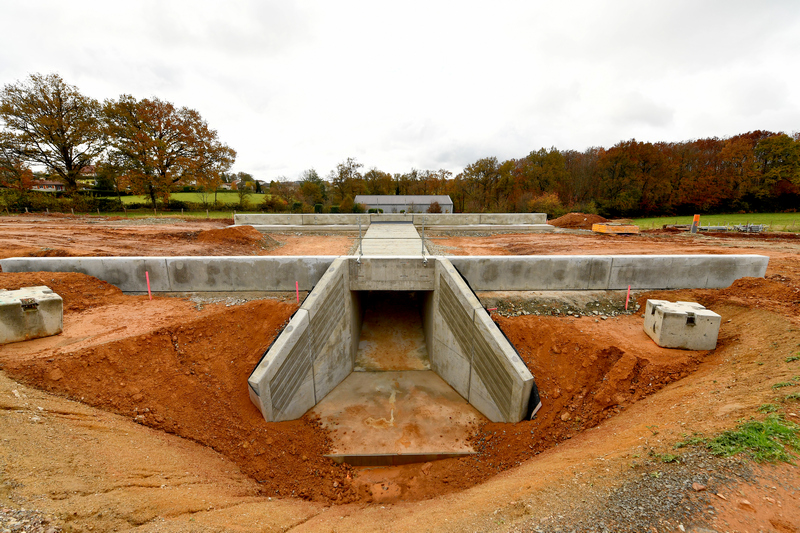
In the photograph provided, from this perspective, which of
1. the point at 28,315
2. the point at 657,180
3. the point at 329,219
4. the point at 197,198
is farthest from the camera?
the point at 197,198

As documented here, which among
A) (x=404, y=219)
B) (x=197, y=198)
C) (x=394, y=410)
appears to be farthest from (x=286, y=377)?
(x=197, y=198)

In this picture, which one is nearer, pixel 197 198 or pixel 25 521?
pixel 25 521

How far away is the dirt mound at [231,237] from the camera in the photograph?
15.4 m

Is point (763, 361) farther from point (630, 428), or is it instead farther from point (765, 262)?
point (765, 262)

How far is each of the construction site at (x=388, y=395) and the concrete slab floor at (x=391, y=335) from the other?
0.10m

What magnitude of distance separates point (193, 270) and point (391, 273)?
→ 5.98m

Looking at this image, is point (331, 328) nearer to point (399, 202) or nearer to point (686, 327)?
point (686, 327)

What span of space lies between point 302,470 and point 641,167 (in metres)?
44.3

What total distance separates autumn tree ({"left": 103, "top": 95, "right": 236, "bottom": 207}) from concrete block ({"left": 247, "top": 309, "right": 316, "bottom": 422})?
1217 inches

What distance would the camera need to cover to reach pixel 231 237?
15.7 metres

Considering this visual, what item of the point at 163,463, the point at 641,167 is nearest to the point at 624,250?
the point at 163,463

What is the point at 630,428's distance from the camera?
4.93 meters

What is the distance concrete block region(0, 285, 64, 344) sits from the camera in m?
5.95

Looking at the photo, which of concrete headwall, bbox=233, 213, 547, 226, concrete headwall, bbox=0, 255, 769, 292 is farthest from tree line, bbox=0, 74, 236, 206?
concrete headwall, bbox=0, 255, 769, 292
